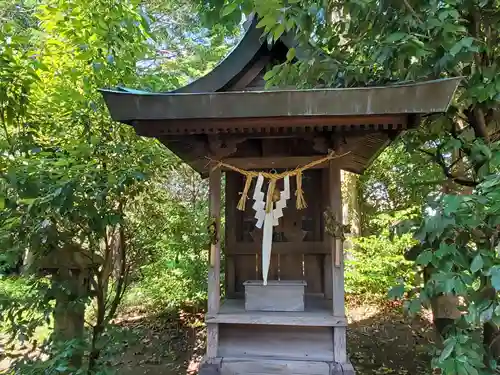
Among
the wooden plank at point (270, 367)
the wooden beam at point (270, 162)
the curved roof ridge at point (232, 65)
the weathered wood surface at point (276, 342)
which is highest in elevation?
the curved roof ridge at point (232, 65)

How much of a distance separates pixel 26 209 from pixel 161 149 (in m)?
1.25

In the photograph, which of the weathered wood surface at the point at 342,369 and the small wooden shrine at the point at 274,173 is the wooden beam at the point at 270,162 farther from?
the weathered wood surface at the point at 342,369

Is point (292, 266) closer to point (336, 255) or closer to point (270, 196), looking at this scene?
point (336, 255)

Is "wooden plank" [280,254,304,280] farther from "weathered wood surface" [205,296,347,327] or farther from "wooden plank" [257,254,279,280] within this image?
"weathered wood surface" [205,296,347,327]

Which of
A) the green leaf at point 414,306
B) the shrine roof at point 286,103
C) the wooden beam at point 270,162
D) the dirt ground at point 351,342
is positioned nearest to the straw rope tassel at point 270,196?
the wooden beam at point 270,162

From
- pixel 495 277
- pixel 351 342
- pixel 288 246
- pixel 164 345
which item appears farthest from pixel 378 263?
pixel 495 277

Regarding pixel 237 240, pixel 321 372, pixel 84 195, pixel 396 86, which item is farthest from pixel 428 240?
pixel 84 195

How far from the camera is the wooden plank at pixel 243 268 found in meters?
3.33

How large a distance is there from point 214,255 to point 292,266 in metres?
0.90

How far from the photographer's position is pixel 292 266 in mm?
3301

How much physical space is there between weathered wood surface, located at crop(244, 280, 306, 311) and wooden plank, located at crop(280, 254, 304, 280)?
1.86 feet

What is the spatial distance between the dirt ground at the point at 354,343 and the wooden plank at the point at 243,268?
1812 mm

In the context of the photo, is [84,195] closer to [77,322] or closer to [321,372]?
[77,322]

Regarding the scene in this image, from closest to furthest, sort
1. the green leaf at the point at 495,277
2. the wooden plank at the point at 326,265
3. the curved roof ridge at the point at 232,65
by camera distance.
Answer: the green leaf at the point at 495,277, the curved roof ridge at the point at 232,65, the wooden plank at the point at 326,265
